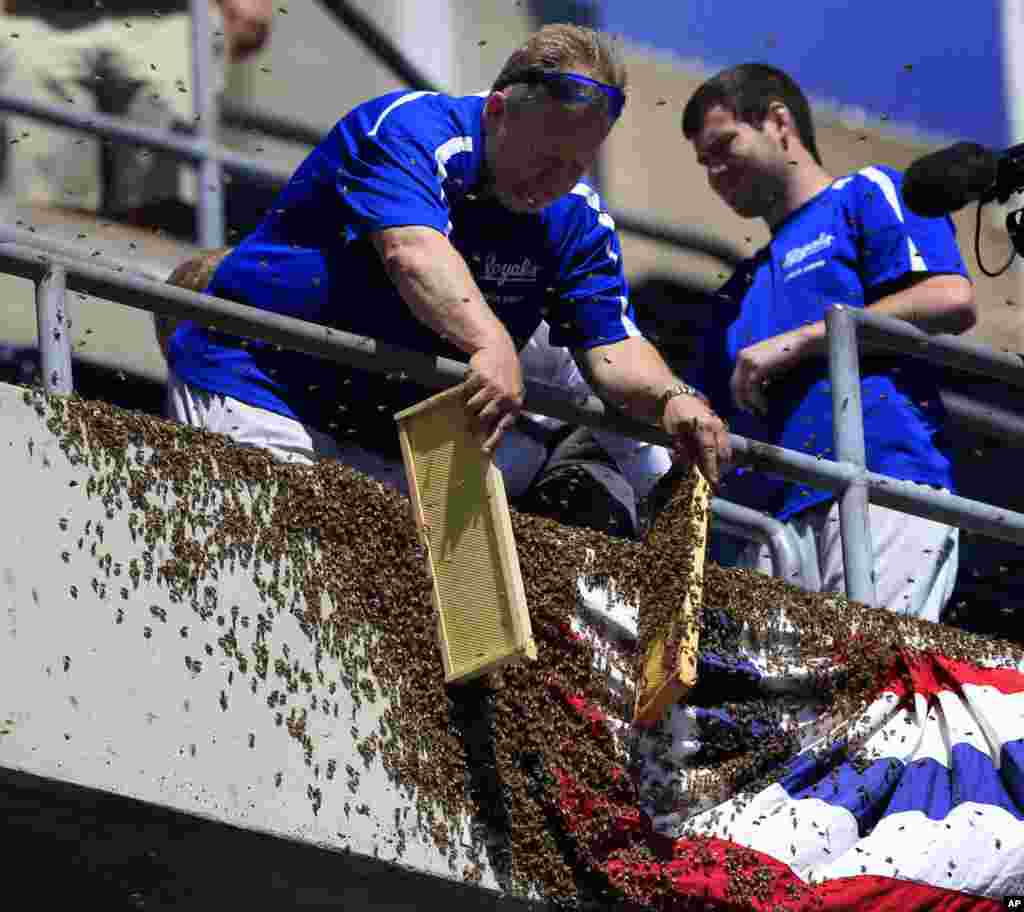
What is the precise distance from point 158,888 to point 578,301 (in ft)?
5.56

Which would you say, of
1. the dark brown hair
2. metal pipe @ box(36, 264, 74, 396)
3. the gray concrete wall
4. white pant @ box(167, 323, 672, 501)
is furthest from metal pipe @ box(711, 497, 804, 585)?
metal pipe @ box(36, 264, 74, 396)

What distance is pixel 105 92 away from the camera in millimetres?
12188

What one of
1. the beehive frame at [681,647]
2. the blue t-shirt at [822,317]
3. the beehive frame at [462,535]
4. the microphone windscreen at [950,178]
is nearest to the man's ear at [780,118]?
the blue t-shirt at [822,317]

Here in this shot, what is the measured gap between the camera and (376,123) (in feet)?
20.7

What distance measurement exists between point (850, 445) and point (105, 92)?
621 cm

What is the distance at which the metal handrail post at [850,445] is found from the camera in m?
Result: 6.70

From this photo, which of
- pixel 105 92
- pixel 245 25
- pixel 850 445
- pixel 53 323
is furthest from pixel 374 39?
pixel 53 323

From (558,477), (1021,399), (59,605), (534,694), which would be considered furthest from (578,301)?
(1021,399)

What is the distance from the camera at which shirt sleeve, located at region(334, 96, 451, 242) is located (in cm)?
609

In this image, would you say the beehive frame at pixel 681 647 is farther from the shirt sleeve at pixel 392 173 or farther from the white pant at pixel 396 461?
the shirt sleeve at pixel 392 173

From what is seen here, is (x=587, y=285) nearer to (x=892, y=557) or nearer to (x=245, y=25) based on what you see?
(x=892, y=557)

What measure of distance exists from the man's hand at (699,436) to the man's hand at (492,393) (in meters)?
0.51

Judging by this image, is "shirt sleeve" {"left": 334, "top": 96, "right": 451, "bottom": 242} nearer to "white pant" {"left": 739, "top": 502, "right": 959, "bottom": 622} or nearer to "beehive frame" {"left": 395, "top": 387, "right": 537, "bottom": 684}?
"beehive frame" {"left": 395, "top": 387, "right": 537, "bottom": 684}

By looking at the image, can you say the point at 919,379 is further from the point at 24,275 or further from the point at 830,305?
the point at 24,275
